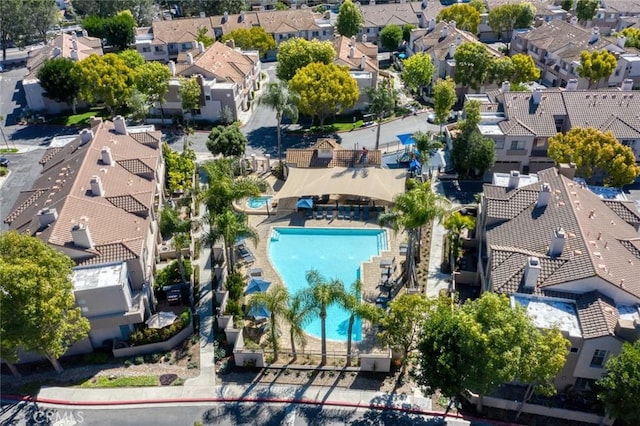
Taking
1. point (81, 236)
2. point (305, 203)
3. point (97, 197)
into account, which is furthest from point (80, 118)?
point (81, 236)

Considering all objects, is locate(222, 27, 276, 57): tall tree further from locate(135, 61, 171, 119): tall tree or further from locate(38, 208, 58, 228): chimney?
locate(38, 208, 58, 228): chimney

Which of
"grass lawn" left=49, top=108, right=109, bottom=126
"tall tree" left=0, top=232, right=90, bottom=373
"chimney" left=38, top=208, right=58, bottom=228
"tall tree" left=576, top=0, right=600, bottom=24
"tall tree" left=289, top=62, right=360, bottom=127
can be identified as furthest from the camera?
"tall tree" left=576, top=0, right=600, bottom=24

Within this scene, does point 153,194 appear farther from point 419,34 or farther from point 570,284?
point 419,34

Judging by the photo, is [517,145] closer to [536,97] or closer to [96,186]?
[536,97]

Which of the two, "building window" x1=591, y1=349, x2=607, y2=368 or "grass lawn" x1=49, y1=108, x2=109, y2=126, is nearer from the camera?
"building window" x1=591, y1=349, x2=607, y2=368

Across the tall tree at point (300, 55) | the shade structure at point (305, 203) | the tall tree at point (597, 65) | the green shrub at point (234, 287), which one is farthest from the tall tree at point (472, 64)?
the green shrub at point (234, 287)

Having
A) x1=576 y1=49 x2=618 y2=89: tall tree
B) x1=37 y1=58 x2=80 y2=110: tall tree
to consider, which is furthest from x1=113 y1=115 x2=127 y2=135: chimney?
x1=576 y1=49 x2=618 y2=89: tall tree

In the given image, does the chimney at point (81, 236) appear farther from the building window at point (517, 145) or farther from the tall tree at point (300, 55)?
the tall tree at point (300, 55)
